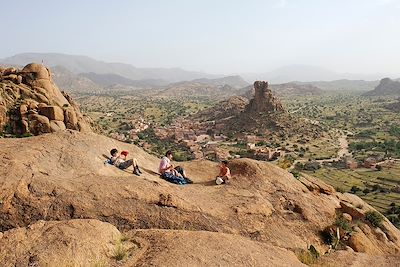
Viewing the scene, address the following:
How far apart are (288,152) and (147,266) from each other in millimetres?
94875

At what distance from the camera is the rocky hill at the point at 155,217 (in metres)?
10.1

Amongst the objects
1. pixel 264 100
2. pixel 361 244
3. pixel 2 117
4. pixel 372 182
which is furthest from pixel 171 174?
pixel 264 100

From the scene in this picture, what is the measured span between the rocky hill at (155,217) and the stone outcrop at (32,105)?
14172 millimetres

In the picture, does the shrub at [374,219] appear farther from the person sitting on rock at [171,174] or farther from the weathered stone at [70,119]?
the weathered stone at [70,119]

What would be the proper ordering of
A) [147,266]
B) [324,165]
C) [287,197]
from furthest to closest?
[324,165] → [287,197] → [147,266]

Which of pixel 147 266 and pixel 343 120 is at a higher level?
pixel 147 266

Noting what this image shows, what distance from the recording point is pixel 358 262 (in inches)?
503

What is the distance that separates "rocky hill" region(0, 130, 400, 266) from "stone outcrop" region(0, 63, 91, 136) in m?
14.2

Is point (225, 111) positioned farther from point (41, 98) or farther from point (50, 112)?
point (50, 112)

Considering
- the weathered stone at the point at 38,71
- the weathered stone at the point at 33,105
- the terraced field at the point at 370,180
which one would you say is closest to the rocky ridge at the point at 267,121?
the terraced field at the point at 370,180

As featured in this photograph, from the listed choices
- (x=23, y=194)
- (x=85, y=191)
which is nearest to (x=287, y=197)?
(x=85, y=191)

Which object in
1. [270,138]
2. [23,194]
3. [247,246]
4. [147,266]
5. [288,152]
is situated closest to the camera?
[147,266]

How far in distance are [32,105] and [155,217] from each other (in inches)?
949

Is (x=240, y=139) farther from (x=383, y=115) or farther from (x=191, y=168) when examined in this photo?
(x=191, y=168)
